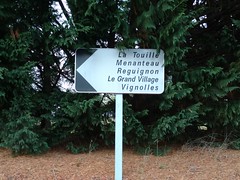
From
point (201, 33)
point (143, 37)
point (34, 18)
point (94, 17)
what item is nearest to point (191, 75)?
point (143, 37)

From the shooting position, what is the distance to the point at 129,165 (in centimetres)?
391

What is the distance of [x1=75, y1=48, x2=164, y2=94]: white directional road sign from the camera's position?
129 inches

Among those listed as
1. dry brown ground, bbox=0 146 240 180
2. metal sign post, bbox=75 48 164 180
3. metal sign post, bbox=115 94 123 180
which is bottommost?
dry brown ground, bbox=0 146 240 180

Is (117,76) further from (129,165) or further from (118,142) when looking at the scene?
(129,165)

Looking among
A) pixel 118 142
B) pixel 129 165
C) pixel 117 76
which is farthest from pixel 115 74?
pixel 129 165

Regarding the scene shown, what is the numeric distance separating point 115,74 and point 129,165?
1.29 meters

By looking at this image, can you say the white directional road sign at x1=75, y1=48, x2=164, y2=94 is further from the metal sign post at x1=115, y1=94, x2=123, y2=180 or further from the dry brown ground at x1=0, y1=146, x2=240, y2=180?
the dry brown ground at x1=0, y1=146, x2=240, y2=180

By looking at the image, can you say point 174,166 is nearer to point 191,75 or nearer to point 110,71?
point 191,75

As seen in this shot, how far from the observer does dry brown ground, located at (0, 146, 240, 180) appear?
356cm

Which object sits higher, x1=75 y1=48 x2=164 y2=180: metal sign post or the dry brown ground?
x1=75 y1=48 x2=164 y2=180: metal sign post

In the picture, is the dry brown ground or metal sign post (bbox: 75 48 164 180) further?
the dry brown ground

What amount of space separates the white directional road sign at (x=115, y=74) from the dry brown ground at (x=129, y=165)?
3.42 feet

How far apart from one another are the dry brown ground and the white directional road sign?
1042 millimetres

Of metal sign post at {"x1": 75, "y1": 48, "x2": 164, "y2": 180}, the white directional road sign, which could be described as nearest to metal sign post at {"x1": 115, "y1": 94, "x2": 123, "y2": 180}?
metal sign post at {"x1": 75, "y1": 48, "x2": 164, "y2": 180}
